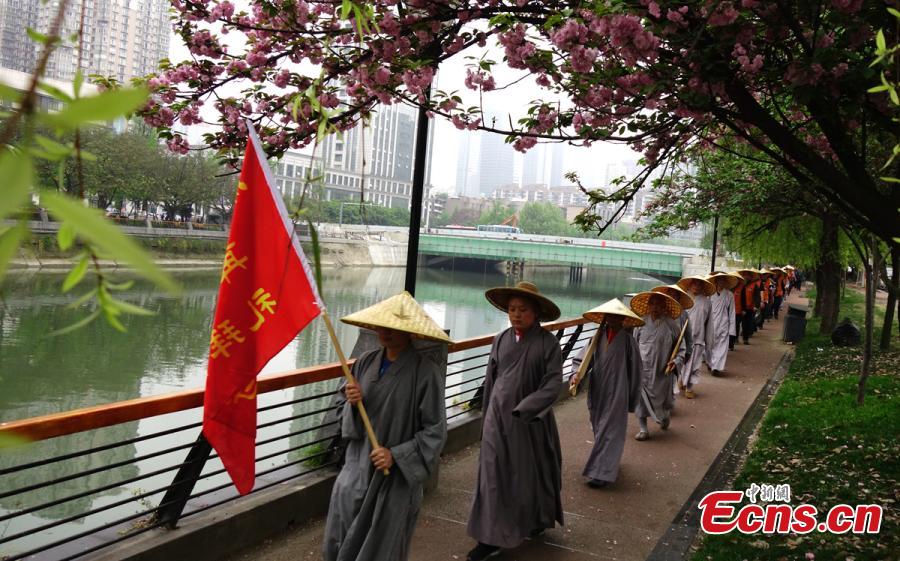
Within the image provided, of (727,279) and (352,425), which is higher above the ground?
(727,279)

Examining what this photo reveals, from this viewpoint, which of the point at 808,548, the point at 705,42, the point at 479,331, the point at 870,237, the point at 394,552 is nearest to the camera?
the point at 394,552

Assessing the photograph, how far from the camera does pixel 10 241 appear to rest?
63cm

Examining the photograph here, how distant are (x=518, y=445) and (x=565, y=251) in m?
41.7

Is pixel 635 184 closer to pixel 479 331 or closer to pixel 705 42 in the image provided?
pixel 705 42

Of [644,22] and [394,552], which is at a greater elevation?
[644,22]

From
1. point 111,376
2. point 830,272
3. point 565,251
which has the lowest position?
point 111,376

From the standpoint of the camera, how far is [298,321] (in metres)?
3.68

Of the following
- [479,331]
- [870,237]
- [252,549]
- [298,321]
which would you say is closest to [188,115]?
[298,321]

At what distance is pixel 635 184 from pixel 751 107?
5.87ft

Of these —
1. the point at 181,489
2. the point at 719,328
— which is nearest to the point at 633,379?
the point at 181,489

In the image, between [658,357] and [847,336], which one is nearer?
[658,357]

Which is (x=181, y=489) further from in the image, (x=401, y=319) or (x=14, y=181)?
(x=14, y=181)

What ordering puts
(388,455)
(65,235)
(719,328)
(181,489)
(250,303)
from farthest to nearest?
(719,328)
(181,489)
(388,455)
(250,303)
(65,235)

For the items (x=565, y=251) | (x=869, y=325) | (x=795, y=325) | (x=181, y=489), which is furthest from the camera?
(x=565, y=251)
